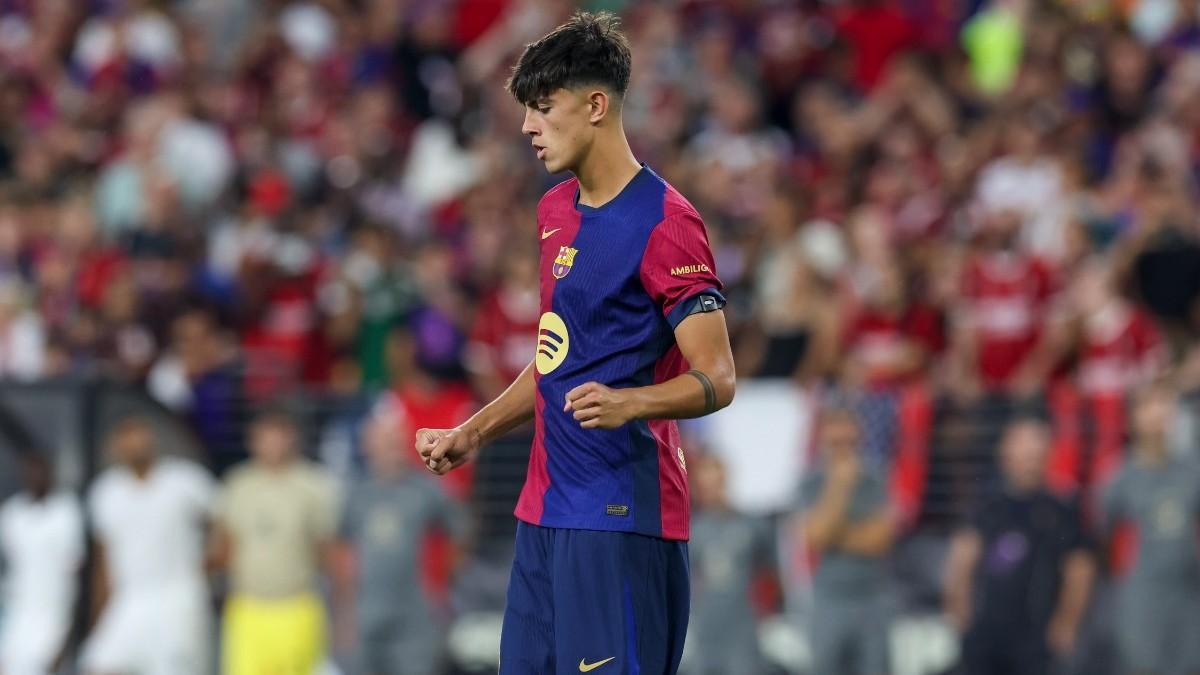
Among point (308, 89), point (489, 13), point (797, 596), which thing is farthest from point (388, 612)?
point (489, 13)

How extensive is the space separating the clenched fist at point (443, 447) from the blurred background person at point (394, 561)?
6871 millimetres

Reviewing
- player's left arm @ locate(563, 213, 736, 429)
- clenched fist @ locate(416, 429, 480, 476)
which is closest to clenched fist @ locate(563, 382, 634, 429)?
player's left arm @ locate(563, 213, 736, 429)

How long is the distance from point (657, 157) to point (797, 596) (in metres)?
3.76

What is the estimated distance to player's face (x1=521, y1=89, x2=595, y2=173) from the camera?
5273 millimetres

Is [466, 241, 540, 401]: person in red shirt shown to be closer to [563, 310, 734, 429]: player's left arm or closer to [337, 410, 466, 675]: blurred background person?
[337, 410, 466, 675]: blurred background person

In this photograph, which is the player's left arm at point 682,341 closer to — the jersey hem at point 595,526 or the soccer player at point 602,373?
the soccer player at point 602,373

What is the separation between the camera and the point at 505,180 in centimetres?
1486

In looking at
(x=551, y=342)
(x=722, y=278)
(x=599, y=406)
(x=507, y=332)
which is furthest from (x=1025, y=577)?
(x=599, y=406)

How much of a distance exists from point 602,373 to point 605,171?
523 millimetres

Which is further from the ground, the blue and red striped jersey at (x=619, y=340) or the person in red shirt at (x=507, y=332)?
the person in red shirt at (x=507, y=332)

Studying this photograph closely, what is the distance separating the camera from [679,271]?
516cm

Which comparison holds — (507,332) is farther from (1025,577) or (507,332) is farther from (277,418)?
(1025,577)

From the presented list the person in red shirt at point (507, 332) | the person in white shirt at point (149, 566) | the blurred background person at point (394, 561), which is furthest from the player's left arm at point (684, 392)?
the person in white shirt at point (149, 566)

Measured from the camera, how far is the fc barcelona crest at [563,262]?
5316 mm
